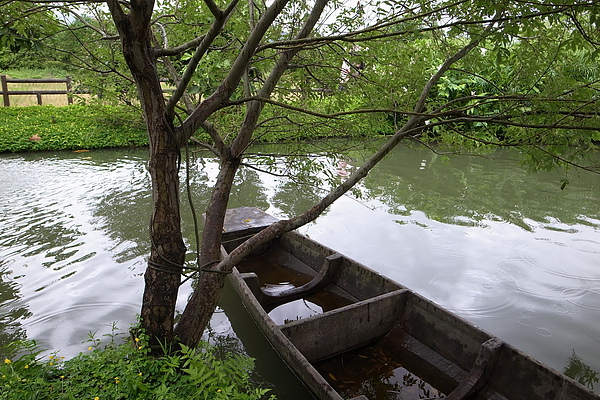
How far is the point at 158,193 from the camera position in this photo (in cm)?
251

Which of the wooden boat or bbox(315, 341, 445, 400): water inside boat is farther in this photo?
bbox(315, 341, 445, 400): water inside boat

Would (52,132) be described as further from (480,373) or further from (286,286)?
(480,373)

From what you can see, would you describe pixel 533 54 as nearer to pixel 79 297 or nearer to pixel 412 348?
pixel 412 348

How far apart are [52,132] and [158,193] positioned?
11.3 meters

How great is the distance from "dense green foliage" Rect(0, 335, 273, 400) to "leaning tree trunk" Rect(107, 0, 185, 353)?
24cm

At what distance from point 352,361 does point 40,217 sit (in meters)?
5.95

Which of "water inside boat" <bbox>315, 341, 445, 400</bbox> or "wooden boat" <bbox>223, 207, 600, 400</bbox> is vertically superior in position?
"wooden boat" <bbox>223, 207, 600, 400</bbox>

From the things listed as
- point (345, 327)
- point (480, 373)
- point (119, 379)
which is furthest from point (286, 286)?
point (119, 379)

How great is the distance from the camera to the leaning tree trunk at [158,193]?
2.24 meters

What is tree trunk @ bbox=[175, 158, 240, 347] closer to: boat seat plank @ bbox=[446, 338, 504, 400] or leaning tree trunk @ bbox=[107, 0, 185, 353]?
leaning tree trunk @ bbox=[107, 0, 185, 353]

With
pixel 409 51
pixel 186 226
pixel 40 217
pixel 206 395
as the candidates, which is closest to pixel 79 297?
pixel 186 226

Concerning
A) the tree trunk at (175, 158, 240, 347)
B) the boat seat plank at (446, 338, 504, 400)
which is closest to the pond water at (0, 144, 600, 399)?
the tree trunk at (175, 158, 240, 347)

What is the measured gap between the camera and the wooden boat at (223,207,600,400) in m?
2.92

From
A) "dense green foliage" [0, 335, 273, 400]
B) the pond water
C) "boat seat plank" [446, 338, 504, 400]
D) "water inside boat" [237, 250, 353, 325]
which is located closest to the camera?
"dense green foliage" [0, 335, 273, 400]
